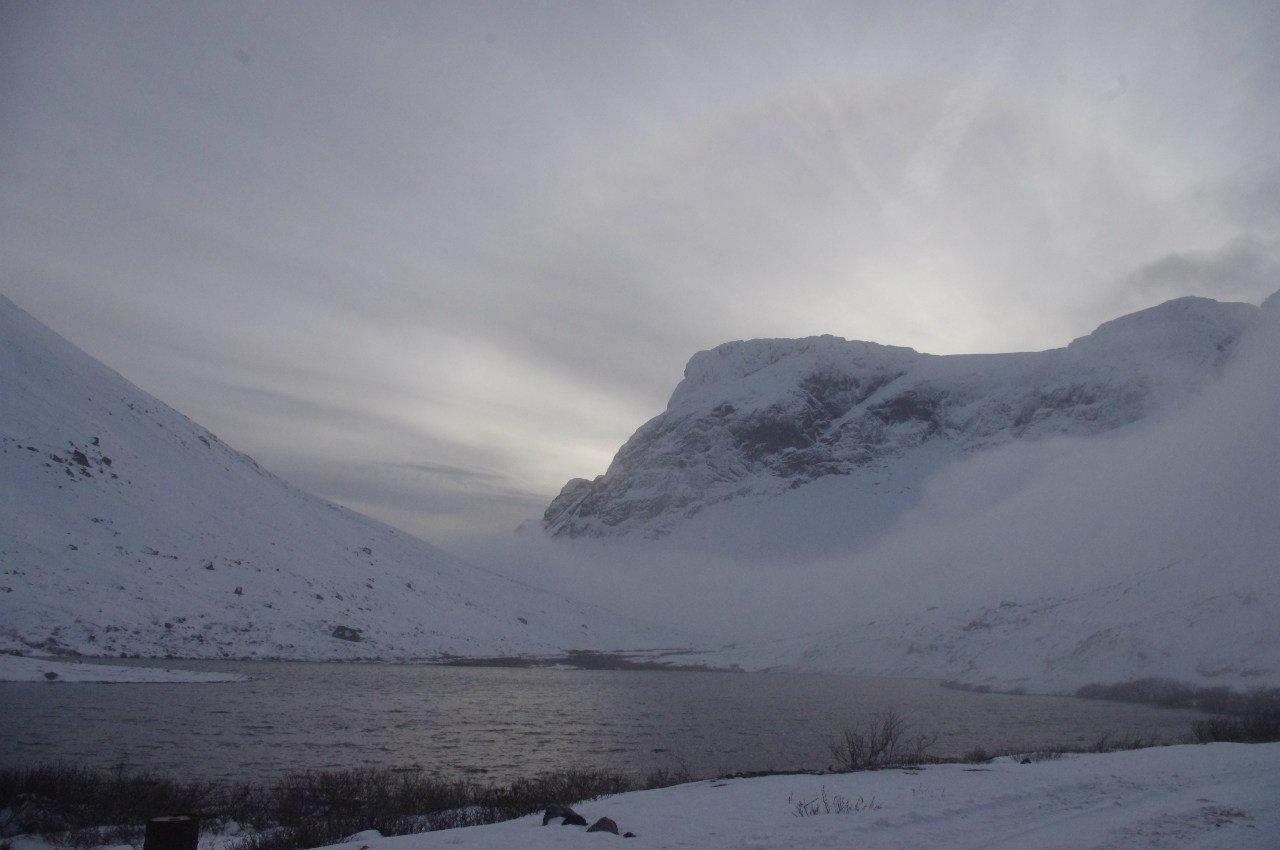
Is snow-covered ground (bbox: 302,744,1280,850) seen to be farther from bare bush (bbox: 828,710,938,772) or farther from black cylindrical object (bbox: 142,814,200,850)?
black cylindrical object (bbox: 142,814,200,850)

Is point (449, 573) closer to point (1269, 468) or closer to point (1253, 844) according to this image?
point (1253, 844)

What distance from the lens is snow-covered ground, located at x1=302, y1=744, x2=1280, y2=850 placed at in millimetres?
12484

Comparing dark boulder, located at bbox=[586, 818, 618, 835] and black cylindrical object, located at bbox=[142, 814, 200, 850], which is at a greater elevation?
black cylindrical object, located at bbox=[142, 814, 200, 850]

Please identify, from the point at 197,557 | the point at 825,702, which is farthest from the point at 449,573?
the point at 825,702

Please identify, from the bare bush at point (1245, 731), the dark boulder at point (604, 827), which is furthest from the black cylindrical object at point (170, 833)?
the bare bush at point (1245, 731)

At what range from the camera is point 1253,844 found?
12.5m

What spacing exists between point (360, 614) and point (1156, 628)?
268 feet

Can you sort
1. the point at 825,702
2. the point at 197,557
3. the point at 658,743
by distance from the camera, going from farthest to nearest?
1. the point at 197,557
2. the point at 825,702
3. the point at 658,743

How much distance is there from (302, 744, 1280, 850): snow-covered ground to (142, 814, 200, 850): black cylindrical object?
3379 mm

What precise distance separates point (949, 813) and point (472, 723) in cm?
3162

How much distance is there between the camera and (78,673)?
48875mm

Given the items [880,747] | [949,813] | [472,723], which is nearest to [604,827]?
[949,813]

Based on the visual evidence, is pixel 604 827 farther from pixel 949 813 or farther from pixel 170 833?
pixel 949 813

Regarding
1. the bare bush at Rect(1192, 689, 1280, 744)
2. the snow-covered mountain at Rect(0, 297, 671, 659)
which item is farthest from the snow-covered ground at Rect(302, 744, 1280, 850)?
the snow-covered mountain at Rect(0, 297, 671, 659)
